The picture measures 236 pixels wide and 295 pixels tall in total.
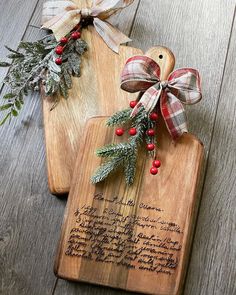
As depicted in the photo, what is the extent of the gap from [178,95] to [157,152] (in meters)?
0.11

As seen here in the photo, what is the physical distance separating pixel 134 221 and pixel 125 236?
0.03m

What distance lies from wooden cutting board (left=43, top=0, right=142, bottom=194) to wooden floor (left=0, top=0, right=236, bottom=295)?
0.13ft

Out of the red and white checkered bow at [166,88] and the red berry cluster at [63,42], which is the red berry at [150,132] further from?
the red berry cluster at [63,42]

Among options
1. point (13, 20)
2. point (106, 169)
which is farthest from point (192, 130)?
point (13, 20)

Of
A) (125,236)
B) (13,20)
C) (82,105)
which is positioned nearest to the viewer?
(125,236)

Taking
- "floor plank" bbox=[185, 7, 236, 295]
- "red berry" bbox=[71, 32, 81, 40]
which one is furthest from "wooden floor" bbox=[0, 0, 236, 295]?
"red berry" bbox=[71, 32, 81, 40]

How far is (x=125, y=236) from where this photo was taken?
781 mm

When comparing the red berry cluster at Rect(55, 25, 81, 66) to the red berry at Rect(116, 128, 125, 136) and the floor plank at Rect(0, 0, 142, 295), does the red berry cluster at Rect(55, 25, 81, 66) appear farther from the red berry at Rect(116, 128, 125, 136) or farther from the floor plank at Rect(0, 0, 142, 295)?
the red berry at Rect(116, 128, 125, 136)

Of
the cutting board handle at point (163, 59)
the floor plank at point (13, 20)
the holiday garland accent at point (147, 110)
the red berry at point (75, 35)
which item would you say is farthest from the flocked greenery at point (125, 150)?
the floor plank at point (13, 20)

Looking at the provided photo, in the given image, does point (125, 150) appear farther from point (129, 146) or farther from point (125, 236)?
point (125, 236)

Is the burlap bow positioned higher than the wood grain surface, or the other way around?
the burlap bow

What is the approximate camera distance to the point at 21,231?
2.75ft

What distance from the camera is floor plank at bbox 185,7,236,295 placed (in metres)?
0.80

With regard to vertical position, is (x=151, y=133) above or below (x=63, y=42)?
below
